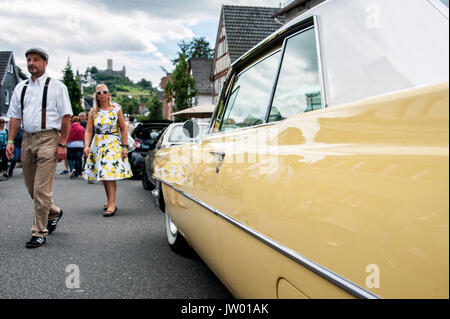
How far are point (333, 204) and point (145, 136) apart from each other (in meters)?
10.4

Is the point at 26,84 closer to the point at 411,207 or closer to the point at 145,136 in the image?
the point at 411,207

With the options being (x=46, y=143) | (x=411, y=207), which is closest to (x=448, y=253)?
(x=411, y=207)

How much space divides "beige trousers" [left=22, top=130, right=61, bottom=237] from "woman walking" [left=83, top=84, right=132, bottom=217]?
132 cm

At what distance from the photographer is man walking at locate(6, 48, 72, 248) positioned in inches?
164

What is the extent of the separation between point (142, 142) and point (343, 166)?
10240mm

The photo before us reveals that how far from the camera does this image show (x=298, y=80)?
6.33 ft

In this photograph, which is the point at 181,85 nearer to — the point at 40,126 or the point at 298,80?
the point at 40,126

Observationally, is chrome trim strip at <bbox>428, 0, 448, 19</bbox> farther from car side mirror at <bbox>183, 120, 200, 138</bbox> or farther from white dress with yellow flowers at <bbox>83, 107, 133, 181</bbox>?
white dress with yellow flowers at <bbox>83, 107, 133, 181</bbox>

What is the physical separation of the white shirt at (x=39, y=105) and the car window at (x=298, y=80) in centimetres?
301

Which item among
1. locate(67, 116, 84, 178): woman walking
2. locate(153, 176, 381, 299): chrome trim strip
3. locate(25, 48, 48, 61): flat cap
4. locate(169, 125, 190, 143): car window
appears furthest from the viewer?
locate(67, 116, 84, 178): woman walking

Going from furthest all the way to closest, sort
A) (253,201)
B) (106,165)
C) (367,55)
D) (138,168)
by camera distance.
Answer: (138,168) → (106,165) → (253,201) → (367,55)

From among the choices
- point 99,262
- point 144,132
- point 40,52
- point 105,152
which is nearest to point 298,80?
point 99,262

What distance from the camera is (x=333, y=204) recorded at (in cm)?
115

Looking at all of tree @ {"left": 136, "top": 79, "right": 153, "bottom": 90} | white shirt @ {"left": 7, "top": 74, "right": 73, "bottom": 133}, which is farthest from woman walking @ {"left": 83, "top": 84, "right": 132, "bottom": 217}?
tree @ {"left": 136, "top": 79, "right": 153, "bottom": 90}
